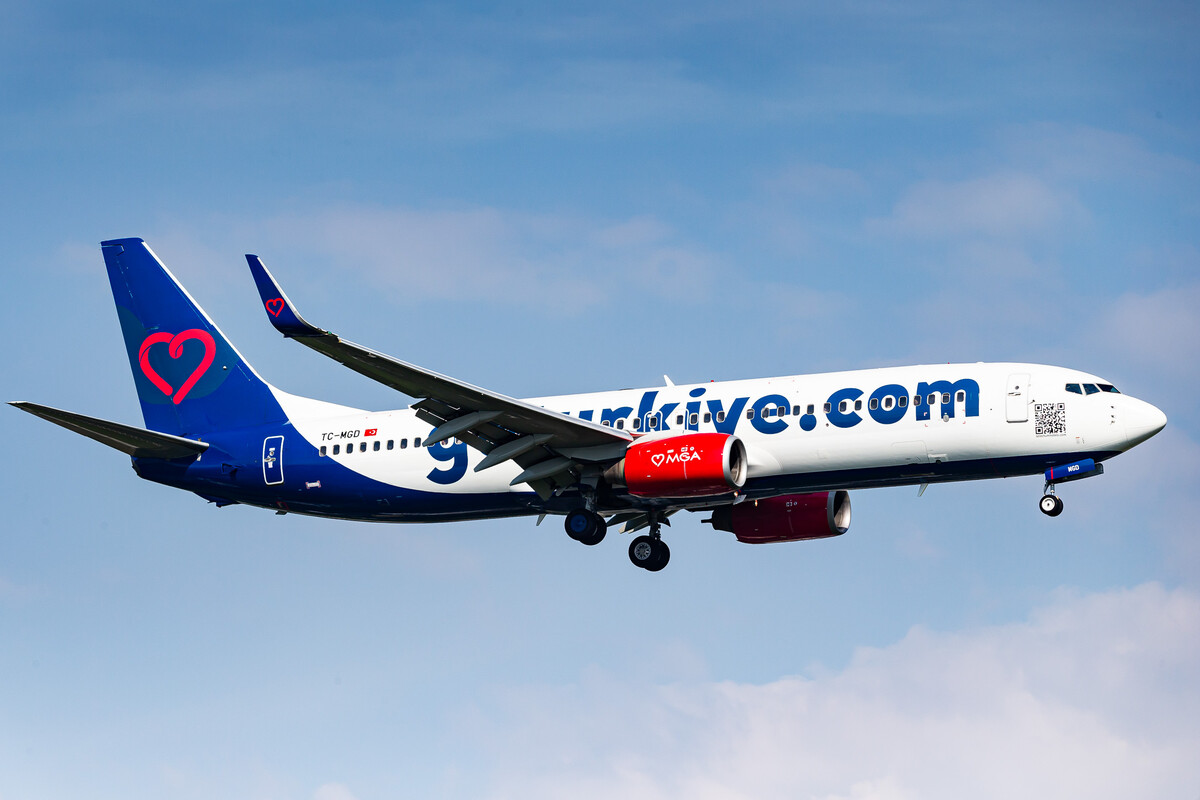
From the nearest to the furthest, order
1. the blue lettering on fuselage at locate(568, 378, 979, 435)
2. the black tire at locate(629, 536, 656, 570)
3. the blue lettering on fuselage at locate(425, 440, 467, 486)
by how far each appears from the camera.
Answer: the blue lettering on fuselage at locate(568, 378, 979, 435) → the blue lettering on fuselage at locate(425, 440, 467, 486) → the black tire at locate(629, 536, 656, 570)

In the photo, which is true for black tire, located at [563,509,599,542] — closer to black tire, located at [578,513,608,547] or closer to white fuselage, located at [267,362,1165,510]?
black tire, located at [578,513,608,547]

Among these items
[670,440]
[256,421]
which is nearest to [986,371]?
[670,440]

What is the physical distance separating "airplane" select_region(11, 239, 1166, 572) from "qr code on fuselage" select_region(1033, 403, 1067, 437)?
0.04 metres

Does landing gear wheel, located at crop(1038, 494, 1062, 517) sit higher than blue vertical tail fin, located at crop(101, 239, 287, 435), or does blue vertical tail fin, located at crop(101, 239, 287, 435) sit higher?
blue vertical tail fin, located at crop(101, 239, 287, 435)

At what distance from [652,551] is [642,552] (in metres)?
0.30

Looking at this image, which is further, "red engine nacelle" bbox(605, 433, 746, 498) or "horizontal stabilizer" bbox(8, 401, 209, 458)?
"horizontal stabilizer" bbox(8, 401, 209, 458)

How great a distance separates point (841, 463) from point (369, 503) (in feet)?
45.4

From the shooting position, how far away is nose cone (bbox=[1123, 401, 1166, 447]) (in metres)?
36.9

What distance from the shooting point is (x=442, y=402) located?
37.9m

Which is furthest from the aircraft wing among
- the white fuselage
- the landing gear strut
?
the landing gear strut

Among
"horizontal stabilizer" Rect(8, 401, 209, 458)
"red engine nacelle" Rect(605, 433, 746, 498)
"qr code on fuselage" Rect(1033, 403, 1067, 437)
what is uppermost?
"qr code on fuselage" Rect(1033, 403, 1067, 437)

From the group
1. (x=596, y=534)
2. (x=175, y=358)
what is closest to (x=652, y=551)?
(x=596, y=534)

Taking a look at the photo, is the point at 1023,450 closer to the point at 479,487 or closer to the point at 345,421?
the point at 479,487

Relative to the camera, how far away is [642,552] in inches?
1718
